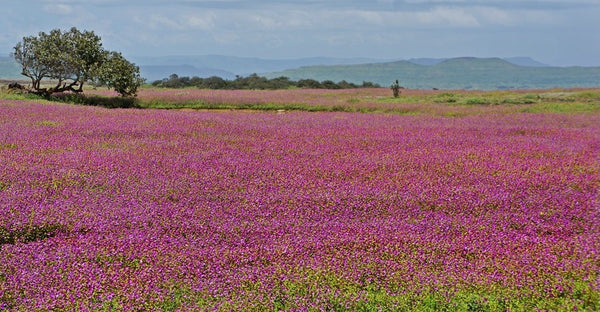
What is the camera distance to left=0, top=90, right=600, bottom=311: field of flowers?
230 inches

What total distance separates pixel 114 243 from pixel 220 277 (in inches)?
64.0

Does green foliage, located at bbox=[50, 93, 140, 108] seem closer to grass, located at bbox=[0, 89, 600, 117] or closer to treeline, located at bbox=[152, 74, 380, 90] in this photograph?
grass, located at bbox=[0, 89, 600, 117]

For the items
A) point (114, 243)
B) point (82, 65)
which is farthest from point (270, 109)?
point (114, 243)

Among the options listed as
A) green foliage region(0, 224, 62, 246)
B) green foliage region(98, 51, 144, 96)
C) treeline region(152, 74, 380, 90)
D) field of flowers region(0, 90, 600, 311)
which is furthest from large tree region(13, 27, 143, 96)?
treeline region(152, 74, 380, 90)

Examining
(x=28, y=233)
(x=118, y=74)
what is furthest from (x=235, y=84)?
(x=28, y=233)

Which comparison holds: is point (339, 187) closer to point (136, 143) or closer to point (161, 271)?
point (161, 271)

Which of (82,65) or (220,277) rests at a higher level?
(82,65)

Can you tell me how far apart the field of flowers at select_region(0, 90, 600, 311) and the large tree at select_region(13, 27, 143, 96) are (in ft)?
73.0

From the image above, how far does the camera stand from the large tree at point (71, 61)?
35031 millimetres

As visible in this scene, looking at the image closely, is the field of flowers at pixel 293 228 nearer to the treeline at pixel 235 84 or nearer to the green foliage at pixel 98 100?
the green foliage at pixel 98 100

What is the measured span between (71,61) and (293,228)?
3168cm

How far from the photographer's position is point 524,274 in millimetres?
6355

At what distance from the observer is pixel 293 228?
766 centimetres

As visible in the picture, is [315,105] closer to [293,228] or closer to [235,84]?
[293,228]
